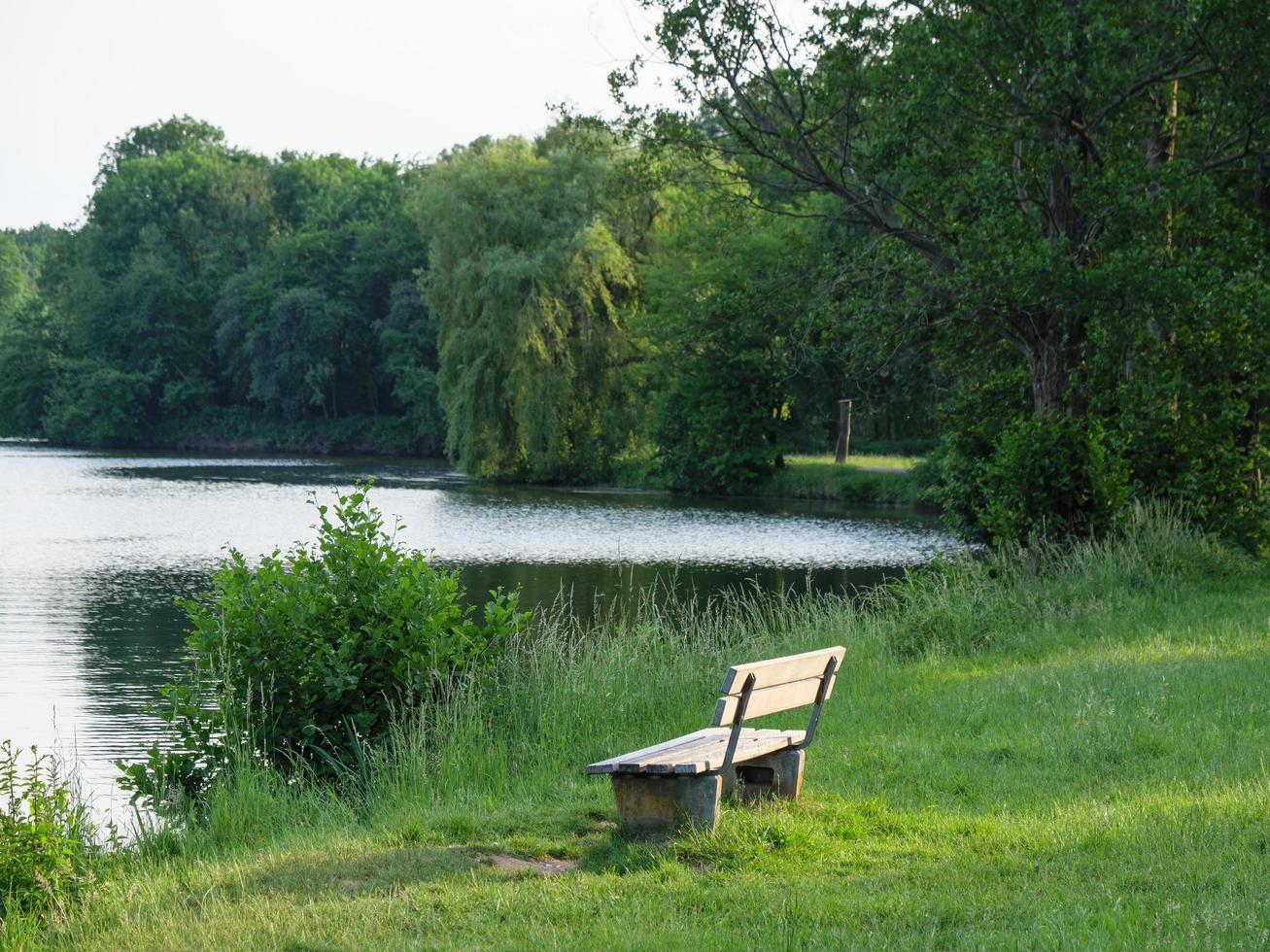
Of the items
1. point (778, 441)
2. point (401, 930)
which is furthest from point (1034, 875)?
point (778, 441)

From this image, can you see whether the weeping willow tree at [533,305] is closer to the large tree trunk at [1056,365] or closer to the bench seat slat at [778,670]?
the large tree trunk at [1056,365]

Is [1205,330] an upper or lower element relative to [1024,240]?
lower

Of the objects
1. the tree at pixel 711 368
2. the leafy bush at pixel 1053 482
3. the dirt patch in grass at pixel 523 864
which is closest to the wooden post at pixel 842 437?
the tree at pixel 711 368

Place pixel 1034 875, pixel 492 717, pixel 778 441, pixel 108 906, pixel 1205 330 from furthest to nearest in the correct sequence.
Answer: pixel 778 441 < pixel 1205 330 < pixel 492 717 < pixel 108 906 < pixel 1034 875

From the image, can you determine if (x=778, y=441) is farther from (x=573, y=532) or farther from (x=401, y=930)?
(x=401, y=930)

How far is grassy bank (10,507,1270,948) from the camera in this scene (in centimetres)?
454

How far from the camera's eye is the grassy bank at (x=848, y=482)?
38.2 meters

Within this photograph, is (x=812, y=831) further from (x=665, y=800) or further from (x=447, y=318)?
(x=447, y=318)

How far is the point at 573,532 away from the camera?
29734 millimetres

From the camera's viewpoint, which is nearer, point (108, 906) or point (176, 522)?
point (108, 906)

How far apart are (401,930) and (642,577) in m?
18.4

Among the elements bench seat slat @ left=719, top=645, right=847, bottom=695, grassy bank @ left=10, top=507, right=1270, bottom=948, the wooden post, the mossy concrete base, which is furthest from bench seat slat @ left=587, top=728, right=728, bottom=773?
the wooden post

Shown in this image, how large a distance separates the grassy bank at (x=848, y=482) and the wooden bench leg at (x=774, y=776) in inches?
1226

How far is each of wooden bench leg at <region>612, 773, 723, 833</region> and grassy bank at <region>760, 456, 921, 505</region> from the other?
31777 mm
